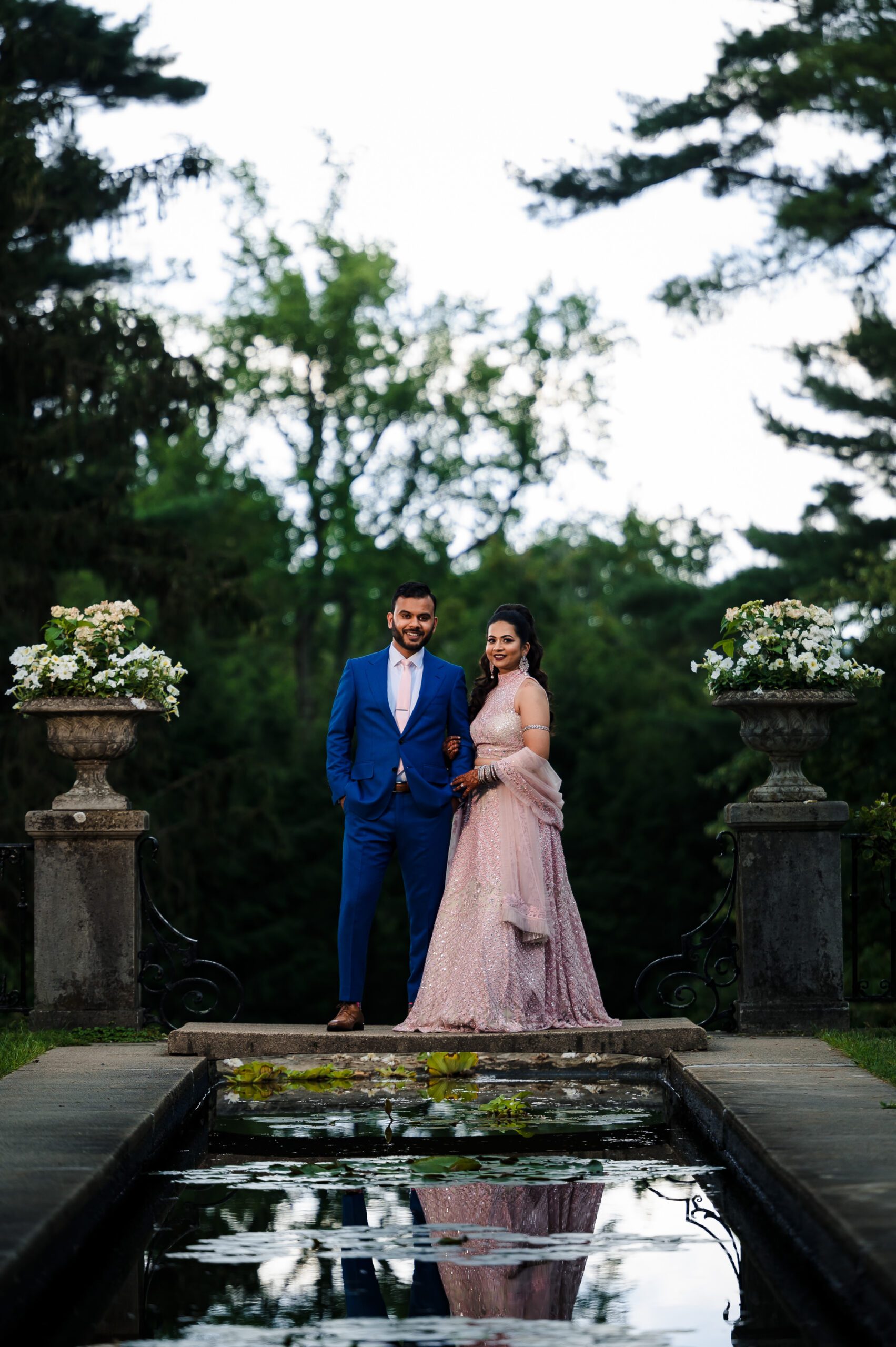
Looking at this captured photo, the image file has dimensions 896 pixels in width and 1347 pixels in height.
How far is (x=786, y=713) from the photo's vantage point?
8.12 meters

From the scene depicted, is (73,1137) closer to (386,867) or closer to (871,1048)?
(386,867)

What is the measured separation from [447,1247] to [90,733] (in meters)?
4.51

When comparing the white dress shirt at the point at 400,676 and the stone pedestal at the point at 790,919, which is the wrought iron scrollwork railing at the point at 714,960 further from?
the white dress shirt at the point at 400,676

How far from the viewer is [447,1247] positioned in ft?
13.8

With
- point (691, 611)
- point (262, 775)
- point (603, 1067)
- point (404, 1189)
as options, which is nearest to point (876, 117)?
point (691, 611)

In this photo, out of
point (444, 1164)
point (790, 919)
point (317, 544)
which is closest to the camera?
point (444, 1164)

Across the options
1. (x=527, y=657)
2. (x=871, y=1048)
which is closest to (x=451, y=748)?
(x=527, y=657)

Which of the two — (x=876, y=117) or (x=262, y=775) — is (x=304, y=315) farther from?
(x=876, y=117)

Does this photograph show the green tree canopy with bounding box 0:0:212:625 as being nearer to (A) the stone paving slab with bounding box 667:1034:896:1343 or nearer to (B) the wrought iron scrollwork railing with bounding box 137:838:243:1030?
(B) the wrought iron scrollwork railing with bounding box 137:838:243:1030

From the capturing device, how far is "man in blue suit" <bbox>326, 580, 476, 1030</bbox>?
759 centimetres

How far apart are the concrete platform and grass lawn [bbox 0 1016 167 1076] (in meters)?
0.57

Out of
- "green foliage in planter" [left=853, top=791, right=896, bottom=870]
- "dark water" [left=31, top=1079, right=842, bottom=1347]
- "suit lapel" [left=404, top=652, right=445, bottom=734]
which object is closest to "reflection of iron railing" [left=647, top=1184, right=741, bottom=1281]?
"dark water" [left=31, top=1079, right=842, bottom=1347]

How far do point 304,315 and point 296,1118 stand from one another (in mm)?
29523

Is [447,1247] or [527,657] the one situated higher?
[527,657]
